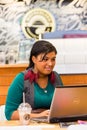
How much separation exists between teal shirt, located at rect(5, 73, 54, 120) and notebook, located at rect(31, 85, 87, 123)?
0.29m

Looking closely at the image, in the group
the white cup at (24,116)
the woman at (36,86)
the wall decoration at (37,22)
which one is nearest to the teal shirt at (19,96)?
the woman at (36,86)

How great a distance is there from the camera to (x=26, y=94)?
2254 millimetres

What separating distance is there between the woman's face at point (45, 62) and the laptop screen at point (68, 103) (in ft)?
1.48

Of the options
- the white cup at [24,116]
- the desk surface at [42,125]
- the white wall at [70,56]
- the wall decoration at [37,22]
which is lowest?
the desk surface at [42,125]

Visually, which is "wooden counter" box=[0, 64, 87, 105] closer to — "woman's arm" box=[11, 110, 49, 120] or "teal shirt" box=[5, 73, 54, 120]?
"teal shirt" box=[5, 73, 54, 120]

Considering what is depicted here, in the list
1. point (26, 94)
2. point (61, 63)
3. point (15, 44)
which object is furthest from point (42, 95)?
point (15, 44)

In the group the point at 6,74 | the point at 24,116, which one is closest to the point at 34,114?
the point at 24,116

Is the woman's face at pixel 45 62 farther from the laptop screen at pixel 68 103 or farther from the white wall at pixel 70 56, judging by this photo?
the white wall at pixel 70 56

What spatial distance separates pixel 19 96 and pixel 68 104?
479mm

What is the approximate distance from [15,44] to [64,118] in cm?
256

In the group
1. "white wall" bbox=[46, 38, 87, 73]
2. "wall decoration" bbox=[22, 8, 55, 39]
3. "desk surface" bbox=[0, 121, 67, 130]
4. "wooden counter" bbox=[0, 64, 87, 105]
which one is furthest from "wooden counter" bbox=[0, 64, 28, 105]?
"desk surface" bbox=[0, 121, 67, 130]

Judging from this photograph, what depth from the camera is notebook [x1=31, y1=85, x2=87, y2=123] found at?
1.85 meters

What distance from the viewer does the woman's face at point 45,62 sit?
226 cm

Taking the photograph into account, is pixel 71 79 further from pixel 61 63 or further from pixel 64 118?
pixel 64 118
